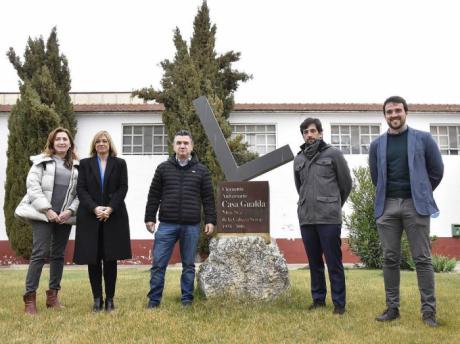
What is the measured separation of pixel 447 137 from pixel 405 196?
38.6 ft

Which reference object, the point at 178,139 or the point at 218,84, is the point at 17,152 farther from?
the point at 178,139

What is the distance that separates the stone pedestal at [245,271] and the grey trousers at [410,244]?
1.17m

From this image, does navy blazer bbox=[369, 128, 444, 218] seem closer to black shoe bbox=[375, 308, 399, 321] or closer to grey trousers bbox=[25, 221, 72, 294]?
black shoe bbox=[375, 308, 399, 321]

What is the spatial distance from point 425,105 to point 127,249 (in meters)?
12.8

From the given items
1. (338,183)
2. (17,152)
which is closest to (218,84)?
(17,152)

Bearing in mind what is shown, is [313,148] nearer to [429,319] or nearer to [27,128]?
[429,319]

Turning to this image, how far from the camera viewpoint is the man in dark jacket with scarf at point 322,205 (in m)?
4.31

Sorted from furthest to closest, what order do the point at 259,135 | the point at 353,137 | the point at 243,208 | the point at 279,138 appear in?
the point at 353,137 < the point at 259,135 < the point at 279,138 < the point at 243,208

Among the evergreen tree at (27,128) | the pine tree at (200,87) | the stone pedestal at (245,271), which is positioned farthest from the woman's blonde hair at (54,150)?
the evergreen tree at (27,128)

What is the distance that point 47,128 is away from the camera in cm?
1302

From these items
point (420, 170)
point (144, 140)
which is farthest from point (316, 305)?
point (144, 140)

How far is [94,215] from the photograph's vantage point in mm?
4336

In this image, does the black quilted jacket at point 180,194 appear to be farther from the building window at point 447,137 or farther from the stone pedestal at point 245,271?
the building window at point 447,137

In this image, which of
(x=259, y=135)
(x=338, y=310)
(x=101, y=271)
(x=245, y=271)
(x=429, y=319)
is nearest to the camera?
(x=429, y=319)
